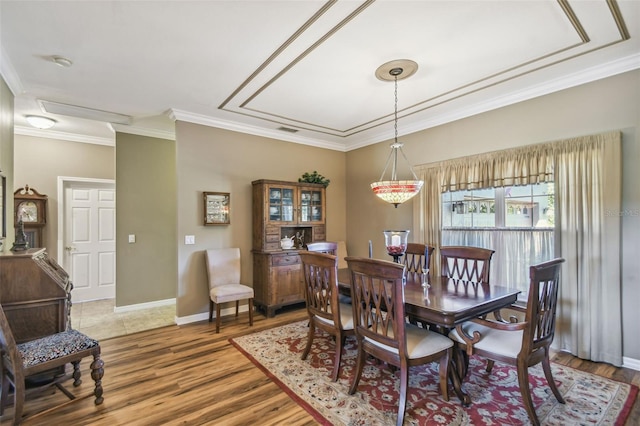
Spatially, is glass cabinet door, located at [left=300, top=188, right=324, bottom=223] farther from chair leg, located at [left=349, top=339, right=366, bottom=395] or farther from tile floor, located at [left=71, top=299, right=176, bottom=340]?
chair leg, located at [left=349, top=339, right=366, bottom=395]

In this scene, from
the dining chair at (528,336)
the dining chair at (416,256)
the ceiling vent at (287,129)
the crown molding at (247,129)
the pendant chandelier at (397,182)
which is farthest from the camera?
the ceiling vent at (287,129)

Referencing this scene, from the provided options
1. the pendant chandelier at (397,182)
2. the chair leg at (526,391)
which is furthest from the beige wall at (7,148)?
the chair leg at (526,391)

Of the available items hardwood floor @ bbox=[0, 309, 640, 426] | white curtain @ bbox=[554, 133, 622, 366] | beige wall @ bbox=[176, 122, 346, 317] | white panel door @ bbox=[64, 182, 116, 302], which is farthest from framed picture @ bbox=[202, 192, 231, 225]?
white curtain @ bbox=[554, 133, 622, 366]

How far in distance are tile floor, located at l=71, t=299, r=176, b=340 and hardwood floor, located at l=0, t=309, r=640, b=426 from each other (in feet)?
1.28

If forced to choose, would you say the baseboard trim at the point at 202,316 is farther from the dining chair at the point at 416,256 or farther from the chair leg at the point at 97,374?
the dining chair at the point at 416,256

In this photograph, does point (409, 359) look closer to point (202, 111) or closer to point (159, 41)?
point (159, 41)

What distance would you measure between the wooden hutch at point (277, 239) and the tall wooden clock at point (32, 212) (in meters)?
3.41

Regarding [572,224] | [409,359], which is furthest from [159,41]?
[572,224]

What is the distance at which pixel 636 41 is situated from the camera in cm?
250

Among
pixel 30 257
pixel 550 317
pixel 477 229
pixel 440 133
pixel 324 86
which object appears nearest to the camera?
pixel 550 317

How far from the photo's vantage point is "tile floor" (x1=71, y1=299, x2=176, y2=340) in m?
3.88

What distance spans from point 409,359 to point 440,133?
3.24m

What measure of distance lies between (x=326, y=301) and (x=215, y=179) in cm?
264

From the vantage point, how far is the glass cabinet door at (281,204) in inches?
179
